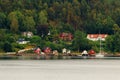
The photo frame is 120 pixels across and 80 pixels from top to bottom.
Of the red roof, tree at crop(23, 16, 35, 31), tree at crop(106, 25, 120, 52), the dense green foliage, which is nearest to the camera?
tree at crop(106, 25, 120, 52)

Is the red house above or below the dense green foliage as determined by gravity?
below

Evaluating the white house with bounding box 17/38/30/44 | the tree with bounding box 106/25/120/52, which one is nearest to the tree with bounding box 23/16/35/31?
the white house with bounding box 17/38/30/44

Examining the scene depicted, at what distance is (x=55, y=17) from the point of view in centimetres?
13238

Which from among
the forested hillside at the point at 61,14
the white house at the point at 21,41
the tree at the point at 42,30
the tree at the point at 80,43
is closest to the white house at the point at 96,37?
the forested hillside at the point at 61,14

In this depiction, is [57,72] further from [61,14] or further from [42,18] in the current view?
[61,14]

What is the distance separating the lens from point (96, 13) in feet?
443

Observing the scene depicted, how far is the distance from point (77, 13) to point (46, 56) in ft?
101

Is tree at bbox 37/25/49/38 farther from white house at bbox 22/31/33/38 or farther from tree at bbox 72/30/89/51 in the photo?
tree at bbox 72/30/89/51

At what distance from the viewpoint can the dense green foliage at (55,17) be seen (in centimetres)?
11688

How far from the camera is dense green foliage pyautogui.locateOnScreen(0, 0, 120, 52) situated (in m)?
117

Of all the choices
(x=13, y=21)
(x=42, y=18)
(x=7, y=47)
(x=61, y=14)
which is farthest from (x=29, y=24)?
(x=7, y=47)

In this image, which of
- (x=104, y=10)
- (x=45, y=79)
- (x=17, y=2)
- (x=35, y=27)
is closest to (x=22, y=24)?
(x=35, y=27)

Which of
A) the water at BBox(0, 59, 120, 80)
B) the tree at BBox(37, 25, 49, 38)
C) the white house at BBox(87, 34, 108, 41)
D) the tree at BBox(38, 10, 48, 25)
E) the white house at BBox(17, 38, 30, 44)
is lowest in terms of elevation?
the water at BBox(0, 59, 120, 80)

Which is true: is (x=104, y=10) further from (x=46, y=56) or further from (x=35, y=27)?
(x=46, y=56)
